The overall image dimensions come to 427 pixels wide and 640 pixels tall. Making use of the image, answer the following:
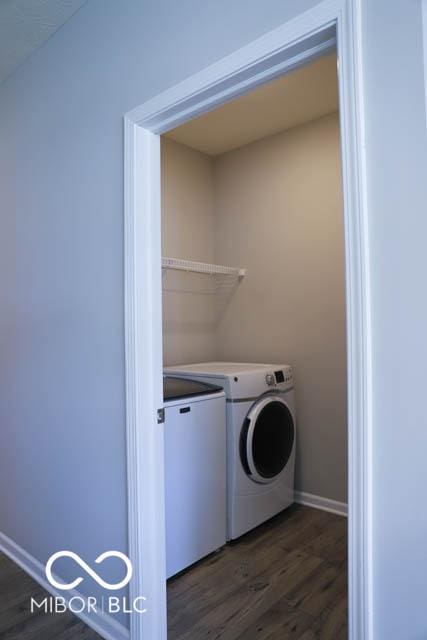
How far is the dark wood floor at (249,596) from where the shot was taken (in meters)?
1.67

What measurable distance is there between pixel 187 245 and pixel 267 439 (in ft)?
4.99

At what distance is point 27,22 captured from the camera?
1.83 m

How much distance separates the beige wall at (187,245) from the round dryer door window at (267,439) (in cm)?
83

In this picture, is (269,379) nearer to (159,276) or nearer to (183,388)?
(183,388)

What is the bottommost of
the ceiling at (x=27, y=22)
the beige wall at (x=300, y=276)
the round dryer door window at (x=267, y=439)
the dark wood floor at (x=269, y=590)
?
the dark wood floor at (x=269, y=590)

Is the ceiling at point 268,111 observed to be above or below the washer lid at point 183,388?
above

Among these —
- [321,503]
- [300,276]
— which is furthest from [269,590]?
[300,276]

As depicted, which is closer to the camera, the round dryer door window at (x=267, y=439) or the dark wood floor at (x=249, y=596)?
the dark wood floor at (x=249, y=596)

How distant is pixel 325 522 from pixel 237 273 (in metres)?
1.76

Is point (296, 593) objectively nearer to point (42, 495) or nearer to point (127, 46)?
point (42, 495)

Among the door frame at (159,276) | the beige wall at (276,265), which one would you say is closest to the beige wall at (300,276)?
the beige wall at (276,265)

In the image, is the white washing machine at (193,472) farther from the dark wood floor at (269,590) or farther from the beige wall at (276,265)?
the beige wall at (276,265)

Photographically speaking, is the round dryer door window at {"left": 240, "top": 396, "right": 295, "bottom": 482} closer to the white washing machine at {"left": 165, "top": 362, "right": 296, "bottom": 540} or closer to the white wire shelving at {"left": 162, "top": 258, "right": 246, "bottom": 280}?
the white washing machine at {"left": 165, "top": 362, "right": 296, "bottom": 540}

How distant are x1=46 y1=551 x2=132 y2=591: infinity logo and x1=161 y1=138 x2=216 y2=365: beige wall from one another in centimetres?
137
